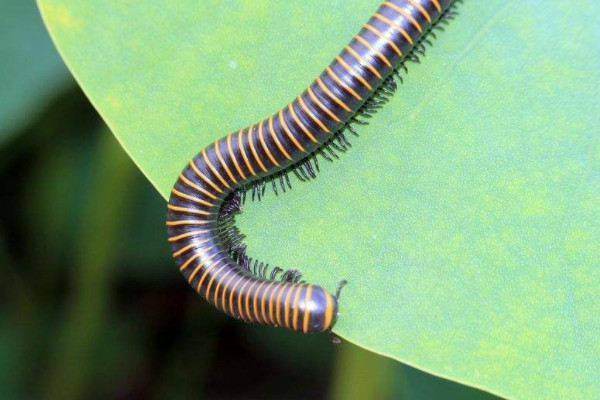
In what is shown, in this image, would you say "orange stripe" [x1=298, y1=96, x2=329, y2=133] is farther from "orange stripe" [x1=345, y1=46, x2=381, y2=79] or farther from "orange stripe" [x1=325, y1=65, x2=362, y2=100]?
"orange stripe" [x1=345, y1=46, x2=381, y2=79]

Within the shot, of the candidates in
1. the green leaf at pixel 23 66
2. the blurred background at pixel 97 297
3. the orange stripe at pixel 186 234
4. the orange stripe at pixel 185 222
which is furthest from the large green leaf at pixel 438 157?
the blurred background at pixel 97 297

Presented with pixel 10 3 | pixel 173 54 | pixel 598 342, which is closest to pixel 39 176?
pixel 10 3

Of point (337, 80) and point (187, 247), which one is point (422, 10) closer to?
point (337, 80)

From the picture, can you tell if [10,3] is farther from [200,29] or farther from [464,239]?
[464,239]

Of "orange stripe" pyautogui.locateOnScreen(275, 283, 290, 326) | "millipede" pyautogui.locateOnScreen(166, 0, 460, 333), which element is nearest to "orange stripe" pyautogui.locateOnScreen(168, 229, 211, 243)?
"millipede" pyautogui.locateOnScreen(166, 0, 460, 333)

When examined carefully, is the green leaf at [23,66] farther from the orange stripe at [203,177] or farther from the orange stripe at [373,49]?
the orange stripe at [373,49]

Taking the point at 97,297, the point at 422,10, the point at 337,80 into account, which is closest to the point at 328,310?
the point at 337,80
